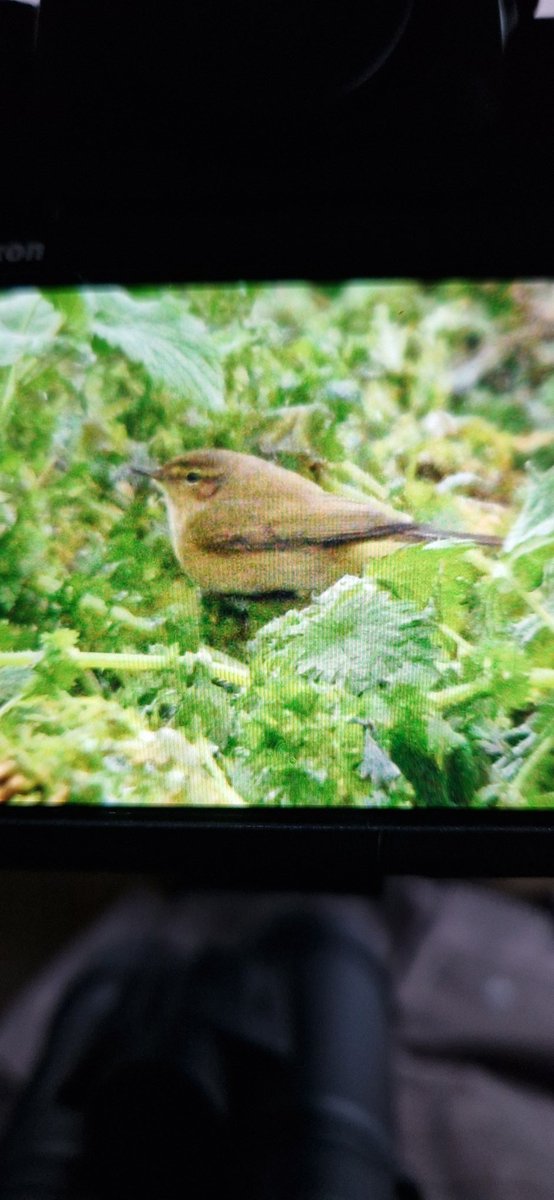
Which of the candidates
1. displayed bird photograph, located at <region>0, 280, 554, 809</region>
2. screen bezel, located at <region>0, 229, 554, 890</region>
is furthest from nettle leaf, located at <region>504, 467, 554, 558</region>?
screen bezel, located at <region>0, 229, 554, 890</region>

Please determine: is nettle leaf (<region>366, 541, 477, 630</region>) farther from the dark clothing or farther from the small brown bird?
the dark clothing

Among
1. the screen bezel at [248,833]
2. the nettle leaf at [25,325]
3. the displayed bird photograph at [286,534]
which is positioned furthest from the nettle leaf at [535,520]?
the nettle leaf at [25,325]

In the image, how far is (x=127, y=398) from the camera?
0.42 metres

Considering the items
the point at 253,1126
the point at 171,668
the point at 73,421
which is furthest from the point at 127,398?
the point at 253,1126

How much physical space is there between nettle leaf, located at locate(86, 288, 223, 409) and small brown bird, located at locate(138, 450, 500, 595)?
0.10 ft

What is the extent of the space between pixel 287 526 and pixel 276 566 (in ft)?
0.07

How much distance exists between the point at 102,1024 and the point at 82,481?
1.01 ft

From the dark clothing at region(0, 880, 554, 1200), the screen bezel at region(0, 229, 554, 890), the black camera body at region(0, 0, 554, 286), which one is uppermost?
the black camera body at region(0, 0, 554, 286)

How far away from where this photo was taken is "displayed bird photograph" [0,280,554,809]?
1.35 ft

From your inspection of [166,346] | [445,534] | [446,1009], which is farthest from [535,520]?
[446,1009]

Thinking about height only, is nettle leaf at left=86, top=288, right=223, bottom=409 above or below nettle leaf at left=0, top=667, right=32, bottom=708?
above

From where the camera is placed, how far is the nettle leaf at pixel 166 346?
415 mm

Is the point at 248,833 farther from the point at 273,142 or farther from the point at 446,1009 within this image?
the point at 273,142

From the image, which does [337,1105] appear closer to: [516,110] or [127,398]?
[127,398]
